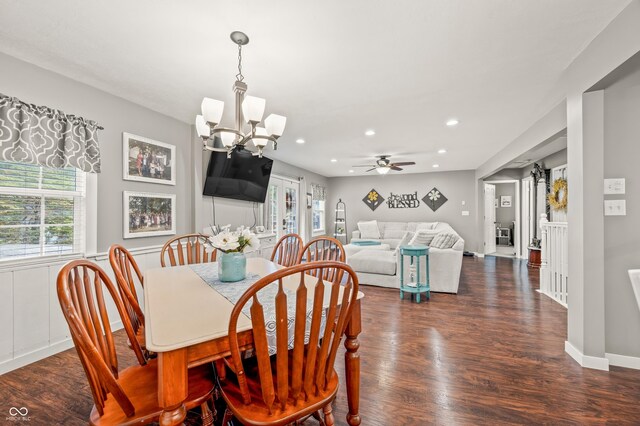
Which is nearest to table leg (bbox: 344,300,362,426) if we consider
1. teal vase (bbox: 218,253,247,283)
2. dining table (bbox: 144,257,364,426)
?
dining table (bbox: 144,257,364,426)

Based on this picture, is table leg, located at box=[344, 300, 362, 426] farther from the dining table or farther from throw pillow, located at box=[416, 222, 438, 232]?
throw pillow, located at box=[416, 222, 438, 232]

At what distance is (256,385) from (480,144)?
202 inches

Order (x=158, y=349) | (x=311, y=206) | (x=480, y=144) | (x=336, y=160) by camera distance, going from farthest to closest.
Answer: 1. (x=311, y=206)
2. (x=336, y=160)
3. (x=480, y=144)
4. (x=158, y=349)

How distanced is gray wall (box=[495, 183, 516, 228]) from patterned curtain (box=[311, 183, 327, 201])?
5.71 meters

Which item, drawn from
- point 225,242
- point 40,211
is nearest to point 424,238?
point 225,242

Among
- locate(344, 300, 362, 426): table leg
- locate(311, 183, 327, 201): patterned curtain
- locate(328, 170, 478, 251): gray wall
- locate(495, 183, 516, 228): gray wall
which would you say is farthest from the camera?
locate(495, 183, 516, 228): gray wall

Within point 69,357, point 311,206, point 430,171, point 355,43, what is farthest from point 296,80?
point 430,171

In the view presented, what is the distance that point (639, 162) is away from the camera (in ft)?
6.77

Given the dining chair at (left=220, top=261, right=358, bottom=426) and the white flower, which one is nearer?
the dining chair at (left=220, top=261, right=358, bottom=426)

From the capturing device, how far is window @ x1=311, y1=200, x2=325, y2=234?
27.1 feet

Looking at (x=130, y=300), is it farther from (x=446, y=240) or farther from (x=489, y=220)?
(x=489, y=220)

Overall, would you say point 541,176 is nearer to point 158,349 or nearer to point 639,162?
point 639,162

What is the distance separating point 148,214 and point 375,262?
334 centimetres
